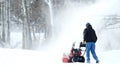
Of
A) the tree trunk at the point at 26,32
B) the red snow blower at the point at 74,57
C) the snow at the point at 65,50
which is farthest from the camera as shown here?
the tree trunk at the point at 26,32

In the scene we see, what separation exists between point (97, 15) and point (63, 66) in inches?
956

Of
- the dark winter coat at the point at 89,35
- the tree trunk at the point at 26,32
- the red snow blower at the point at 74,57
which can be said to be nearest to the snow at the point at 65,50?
the red snow blower at the point at 74,57

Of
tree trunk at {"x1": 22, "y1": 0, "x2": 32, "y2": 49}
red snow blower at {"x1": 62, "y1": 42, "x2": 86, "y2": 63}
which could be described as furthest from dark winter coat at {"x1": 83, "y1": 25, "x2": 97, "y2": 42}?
tree trunk at {"x1": 22, "y1": 0, "x2": 32, "y2": 49}

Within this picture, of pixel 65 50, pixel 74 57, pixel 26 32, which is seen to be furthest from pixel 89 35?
pixel 26 32

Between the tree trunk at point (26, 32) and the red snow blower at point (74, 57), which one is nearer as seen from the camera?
the red snow blower at point (74, 57)

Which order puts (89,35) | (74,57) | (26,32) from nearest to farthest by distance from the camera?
1. (89,35)
2. (74,57)
3. (26,32)

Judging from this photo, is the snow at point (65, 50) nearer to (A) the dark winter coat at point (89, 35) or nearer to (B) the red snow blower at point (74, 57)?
(B) the red snow blower at point (74, 57)

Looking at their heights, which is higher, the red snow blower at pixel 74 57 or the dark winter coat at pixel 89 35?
the dark winter coat at pixel 89 35

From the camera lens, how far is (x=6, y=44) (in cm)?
5528

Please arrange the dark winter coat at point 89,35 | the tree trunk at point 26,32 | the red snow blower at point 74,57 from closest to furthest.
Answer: the dark winter coat at point 89,35
the red snow blower at point 74,57
the tree trunk at point 26,32

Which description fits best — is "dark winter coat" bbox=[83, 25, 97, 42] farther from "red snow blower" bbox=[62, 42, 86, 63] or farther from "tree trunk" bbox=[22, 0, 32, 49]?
"tree trunk" bbox=[22, 0, 32, 49]

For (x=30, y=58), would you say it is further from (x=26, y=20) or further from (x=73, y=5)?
(x=73, y=5)

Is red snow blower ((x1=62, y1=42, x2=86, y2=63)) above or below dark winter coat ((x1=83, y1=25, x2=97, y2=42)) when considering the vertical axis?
below

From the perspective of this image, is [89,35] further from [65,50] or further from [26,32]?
[26,32]
